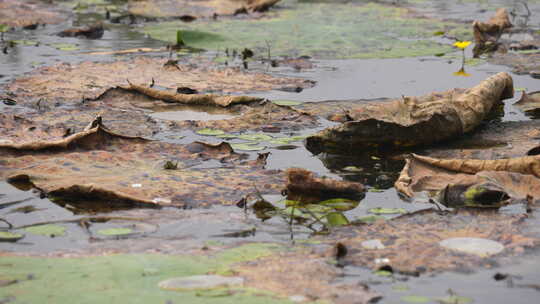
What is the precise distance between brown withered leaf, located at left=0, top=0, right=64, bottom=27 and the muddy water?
1334 mm

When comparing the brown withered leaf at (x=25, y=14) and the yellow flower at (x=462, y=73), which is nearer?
the yellow flower at (x=462, y=73)

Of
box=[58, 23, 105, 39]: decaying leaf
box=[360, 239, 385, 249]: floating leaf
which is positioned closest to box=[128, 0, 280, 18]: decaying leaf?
box=[58, 23, 105, 39]: decaying leaf

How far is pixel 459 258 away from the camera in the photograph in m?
2.09

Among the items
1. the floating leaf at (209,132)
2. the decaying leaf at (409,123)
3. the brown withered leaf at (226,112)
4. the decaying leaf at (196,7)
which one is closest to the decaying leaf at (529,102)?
the decaying leaf at (409,123)

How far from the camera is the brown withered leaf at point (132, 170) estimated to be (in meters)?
2.61

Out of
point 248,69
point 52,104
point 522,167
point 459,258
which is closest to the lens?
point 459,258

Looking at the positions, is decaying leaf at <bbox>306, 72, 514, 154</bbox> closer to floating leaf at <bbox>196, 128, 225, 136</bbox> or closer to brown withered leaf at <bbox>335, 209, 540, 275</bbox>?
floating leaf at <bbox>196, 128, 225, 136</bbox>

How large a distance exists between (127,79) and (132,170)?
1666 millimetres

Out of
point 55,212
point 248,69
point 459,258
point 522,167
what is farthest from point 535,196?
point 248,69

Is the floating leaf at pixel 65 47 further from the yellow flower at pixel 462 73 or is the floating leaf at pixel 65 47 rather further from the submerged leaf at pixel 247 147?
the submerged leaf at pixel 247 147

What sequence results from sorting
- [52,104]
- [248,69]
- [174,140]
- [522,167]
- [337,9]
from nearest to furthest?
[522,167], [174,140], [52,104], [248,69], [337,9]

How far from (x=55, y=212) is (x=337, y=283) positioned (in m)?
1.07

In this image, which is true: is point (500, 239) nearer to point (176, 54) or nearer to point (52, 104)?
point (52, 104)

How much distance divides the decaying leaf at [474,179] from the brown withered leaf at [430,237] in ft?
0.35
